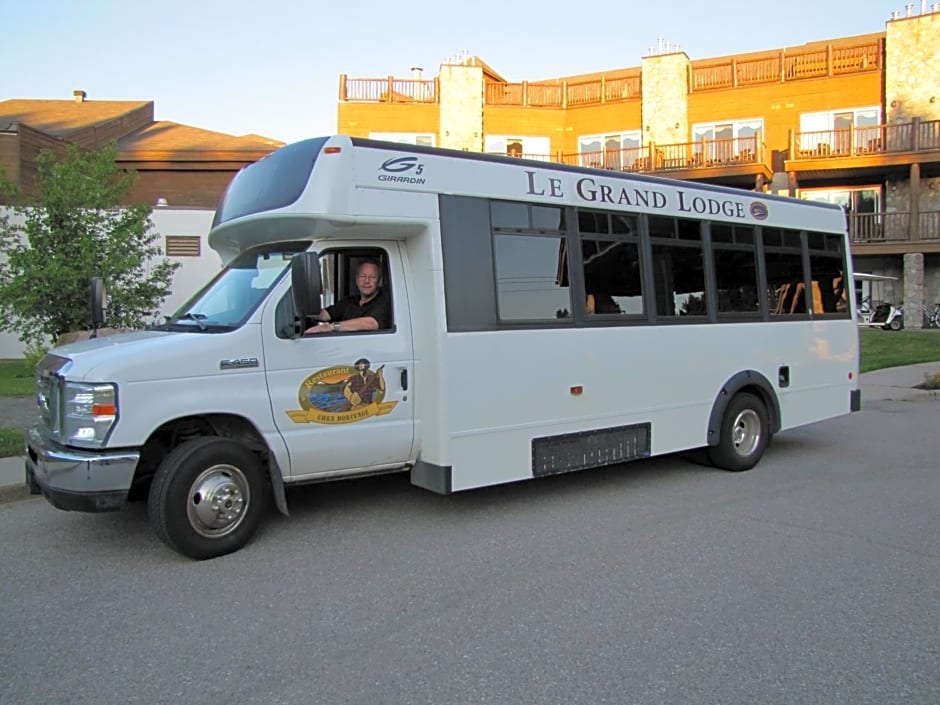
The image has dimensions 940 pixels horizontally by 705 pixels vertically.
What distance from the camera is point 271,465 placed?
17.4 ft

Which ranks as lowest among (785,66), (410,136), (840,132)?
(840,132)

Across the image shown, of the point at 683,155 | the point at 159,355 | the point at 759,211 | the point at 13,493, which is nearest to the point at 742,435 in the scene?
the point at 759,211

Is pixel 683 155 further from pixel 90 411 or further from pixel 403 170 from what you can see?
pixel 90 411

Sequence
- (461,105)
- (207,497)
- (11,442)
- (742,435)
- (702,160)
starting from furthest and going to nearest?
1. (461,105)
2. (702,160)
3. (11,442)
4. (742,435)
5. (207,497)

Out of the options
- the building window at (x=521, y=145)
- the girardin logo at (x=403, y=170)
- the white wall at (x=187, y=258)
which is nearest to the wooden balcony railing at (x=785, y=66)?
the building window at (x=521, y=145)

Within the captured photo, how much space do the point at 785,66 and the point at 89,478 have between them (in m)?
31.6

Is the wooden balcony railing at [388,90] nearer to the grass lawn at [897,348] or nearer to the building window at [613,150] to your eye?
the building window at [613,150]

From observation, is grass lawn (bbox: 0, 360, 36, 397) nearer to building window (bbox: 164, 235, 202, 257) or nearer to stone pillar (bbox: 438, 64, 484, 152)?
building window (bbox: 164, 235, 202, 257)

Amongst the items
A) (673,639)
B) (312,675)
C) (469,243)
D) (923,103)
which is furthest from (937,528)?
(923,103)

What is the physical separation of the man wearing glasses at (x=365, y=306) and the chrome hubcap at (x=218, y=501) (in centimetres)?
134

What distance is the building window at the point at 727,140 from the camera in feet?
95.8

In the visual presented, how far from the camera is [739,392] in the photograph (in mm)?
8023

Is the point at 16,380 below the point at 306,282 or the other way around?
below

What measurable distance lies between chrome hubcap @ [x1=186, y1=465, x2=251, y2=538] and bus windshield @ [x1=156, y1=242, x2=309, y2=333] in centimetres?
99
